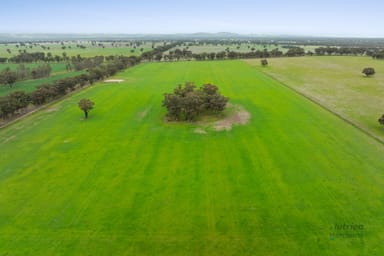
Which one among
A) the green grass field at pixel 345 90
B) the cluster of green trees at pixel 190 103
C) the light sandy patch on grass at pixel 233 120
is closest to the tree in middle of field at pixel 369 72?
the green grass field at pixel 345 90

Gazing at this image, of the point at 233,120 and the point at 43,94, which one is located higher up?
the point at 43,94

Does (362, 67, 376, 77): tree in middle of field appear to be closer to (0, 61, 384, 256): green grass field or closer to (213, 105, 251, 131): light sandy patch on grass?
(0, 61, 384, 256): green grass field

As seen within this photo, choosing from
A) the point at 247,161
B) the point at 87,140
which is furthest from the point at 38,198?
the point at 247,161

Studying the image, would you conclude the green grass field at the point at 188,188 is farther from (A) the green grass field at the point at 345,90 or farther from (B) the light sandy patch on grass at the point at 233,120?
(A) the green grass field at the point at 345,90

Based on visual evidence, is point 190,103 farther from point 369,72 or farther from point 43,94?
point 369,72

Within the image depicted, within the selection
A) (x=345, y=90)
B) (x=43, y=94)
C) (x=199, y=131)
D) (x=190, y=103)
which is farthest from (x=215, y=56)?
(x=199, y=131)
